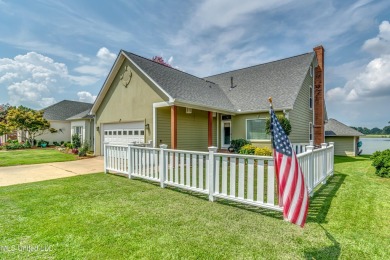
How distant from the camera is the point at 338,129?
18703 mm

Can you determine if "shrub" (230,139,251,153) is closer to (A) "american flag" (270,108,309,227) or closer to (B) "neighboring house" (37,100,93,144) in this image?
(A) "american flag" (270,108,309,227)

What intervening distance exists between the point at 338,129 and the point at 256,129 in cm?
1070

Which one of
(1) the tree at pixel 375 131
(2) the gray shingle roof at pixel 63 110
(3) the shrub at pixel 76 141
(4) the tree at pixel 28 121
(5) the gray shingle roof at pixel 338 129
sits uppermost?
(2) the gray shingle roof at pixel 63 110

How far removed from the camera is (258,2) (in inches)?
389

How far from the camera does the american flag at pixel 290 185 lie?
2.83 m

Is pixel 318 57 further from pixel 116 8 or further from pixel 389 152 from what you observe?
pixel 116 8

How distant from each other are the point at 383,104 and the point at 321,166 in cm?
1861

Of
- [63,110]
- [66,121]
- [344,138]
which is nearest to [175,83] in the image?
[344,138]

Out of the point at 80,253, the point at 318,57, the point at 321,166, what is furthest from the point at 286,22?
the point at 80,253

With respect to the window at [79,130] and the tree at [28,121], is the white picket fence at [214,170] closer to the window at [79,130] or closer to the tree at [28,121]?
the window at [79,130]

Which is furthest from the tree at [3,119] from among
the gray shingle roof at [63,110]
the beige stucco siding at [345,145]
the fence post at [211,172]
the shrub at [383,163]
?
the beige stucco siding at [345,145]

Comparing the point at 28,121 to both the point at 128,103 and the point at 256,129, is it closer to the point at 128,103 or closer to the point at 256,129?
the point at 128,103

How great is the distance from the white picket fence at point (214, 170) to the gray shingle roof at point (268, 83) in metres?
5.69

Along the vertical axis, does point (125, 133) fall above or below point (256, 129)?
below
